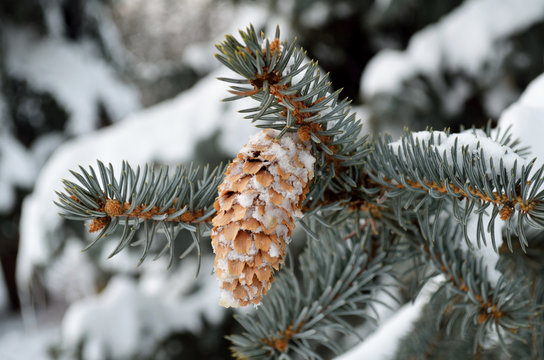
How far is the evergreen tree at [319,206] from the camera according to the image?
22 cm

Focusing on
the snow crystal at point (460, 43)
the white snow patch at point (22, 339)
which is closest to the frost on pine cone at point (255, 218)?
the snow crystal at point (460, 43)

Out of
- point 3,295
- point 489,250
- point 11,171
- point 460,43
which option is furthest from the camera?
point 3,295

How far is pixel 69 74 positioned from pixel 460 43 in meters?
3.05

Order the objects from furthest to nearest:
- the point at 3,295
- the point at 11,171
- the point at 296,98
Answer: the point at 3,295, the point at 11,171, the point at 296,98

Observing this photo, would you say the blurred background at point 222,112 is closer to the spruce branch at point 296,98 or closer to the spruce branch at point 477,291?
the spruce branch at point 296,98

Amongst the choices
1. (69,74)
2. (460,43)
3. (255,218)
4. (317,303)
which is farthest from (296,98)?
(69,74)

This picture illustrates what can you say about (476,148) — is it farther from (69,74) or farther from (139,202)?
(69,74)

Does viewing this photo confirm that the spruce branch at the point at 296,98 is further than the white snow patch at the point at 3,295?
No

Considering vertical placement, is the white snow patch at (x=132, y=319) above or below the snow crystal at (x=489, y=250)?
above

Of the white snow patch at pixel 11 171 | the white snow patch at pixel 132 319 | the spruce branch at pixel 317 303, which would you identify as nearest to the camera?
the spruce branch at pixel 317 303

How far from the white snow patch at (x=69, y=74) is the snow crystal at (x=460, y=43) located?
2768 mm

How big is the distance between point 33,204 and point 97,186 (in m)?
1.52

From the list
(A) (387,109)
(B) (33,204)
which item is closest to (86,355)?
(B) (33,204)

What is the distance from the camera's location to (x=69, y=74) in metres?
3.16
